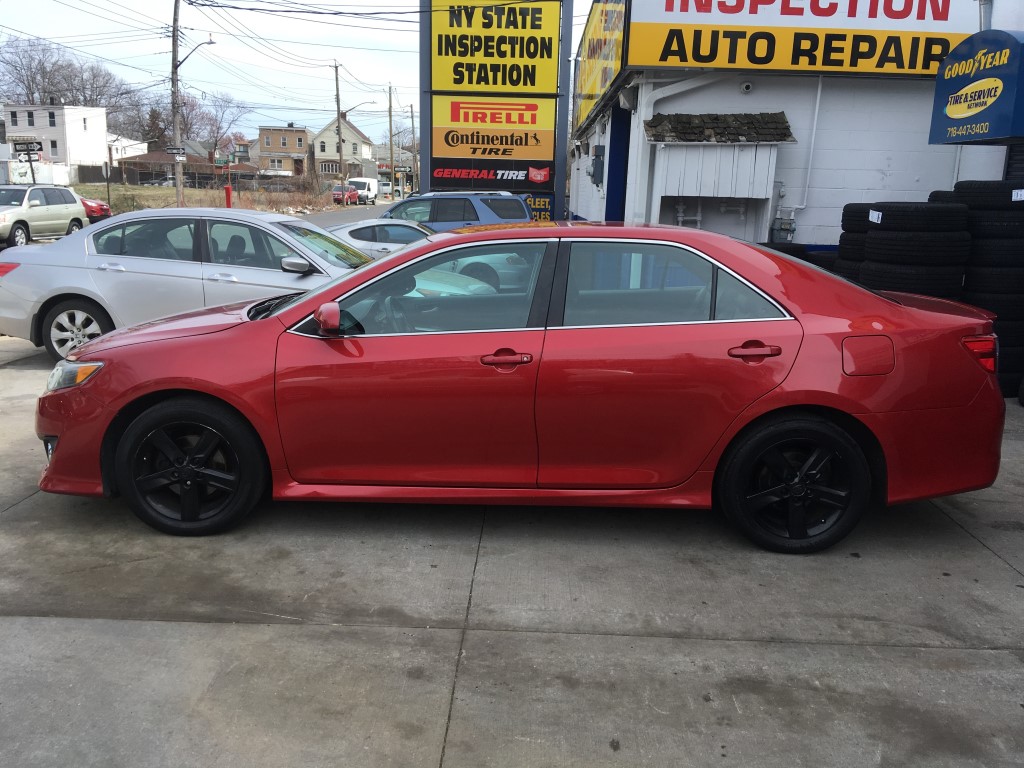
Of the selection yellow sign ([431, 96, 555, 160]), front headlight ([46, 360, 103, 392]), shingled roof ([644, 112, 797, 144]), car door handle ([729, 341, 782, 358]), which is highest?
yellow sign ([431, 96, 555, 160])

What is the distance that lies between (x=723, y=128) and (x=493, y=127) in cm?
1009

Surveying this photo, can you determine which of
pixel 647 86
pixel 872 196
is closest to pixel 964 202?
pixel 872 196

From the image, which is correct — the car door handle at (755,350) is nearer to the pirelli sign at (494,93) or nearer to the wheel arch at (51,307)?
the wheel arch at (51,307)

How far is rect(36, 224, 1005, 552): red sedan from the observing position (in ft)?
12.9

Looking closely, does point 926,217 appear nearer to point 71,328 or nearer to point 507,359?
point 507,359

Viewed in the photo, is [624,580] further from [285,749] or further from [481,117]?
[481,117]

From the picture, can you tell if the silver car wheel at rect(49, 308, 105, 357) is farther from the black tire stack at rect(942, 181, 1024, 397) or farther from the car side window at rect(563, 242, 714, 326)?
the black tire stack at rect(942, 181, 1024, 397)

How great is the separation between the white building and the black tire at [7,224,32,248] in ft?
60.8

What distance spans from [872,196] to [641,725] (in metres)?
9.52

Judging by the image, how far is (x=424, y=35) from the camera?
18562 millimetres

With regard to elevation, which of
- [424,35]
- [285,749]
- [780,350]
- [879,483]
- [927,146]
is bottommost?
[285,749]

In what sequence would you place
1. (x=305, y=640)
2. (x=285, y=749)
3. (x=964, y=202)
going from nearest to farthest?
(x=285, y=749), (x=305, y=640), (x=964, y=202)

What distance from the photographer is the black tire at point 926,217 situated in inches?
273

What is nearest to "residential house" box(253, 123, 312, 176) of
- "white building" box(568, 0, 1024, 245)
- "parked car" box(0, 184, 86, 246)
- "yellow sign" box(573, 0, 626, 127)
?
"parked car" box(0, 184, 86, 246)
